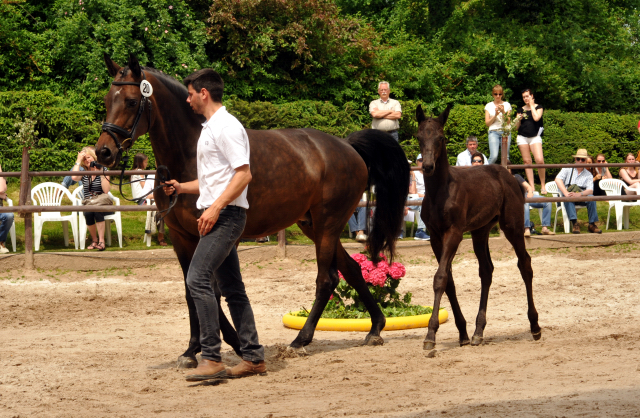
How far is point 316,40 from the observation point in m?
18.5

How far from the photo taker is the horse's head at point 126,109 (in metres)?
5.38

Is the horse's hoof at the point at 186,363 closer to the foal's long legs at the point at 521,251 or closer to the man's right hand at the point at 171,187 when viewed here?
the man's right hand at the point at 171,187

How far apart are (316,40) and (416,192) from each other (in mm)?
7017

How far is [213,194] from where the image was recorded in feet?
16.5

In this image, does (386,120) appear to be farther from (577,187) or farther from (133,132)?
(133,132)

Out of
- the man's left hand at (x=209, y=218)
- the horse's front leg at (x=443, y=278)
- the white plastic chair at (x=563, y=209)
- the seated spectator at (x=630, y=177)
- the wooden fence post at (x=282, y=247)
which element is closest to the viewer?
the man's left hand at (x=209, y=218)

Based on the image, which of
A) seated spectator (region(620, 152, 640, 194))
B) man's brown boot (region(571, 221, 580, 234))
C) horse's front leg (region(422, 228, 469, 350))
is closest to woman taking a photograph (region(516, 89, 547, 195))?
man's brown boot (region(571, 221, 580, 234))

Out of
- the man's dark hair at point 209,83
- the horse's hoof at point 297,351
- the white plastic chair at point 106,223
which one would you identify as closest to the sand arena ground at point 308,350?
the horse's hoof at point 297,351

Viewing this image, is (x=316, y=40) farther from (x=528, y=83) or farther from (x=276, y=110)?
(x=528, y=83)

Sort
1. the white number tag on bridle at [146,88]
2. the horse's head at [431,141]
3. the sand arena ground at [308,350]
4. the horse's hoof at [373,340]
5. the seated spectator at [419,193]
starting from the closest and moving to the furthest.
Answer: the sand arena ground at [308,350]
the white number tag on bridle at [146,88]
the horse's head at [431,141]
the horse's hoof at [373,340]
the seated spectator at [419,193]

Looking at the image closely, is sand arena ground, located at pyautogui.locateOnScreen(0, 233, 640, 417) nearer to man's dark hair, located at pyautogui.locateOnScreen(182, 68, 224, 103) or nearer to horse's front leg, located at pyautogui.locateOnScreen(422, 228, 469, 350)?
horse's front leg, located at pyautogui.locateOnScreen(422, 228, 469, 350)

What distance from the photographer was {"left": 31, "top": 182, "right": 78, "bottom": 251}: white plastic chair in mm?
11492

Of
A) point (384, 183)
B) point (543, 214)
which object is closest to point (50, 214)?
point (384, 183)

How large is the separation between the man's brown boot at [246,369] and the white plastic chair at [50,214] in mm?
6908
